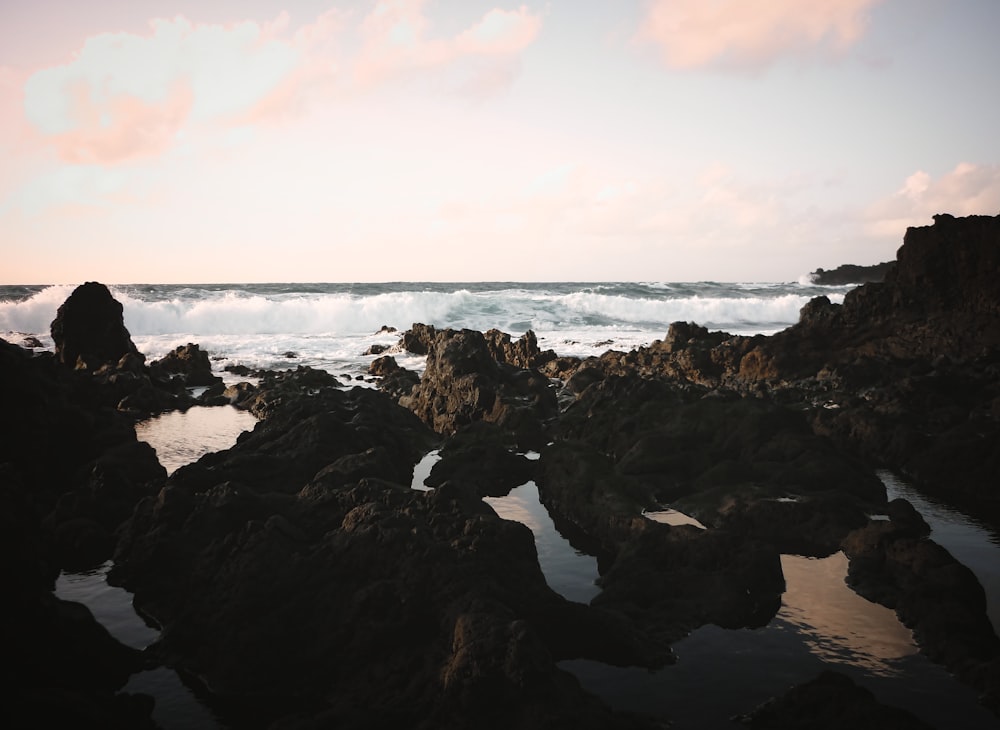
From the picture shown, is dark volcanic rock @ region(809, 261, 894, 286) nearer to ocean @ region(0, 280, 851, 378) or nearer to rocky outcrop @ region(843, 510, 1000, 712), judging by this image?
ocean @ region(0, 280, 851, 378)

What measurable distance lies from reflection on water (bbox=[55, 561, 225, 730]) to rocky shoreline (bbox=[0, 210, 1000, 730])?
0.65ft

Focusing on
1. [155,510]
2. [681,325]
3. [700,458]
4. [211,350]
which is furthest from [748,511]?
[211,350]

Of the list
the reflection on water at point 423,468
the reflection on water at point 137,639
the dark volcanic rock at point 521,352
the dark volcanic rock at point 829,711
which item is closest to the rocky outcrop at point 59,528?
the reflection on water at point 137,639

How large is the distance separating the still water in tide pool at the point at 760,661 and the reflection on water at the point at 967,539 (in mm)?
48

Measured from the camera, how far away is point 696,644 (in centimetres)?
824

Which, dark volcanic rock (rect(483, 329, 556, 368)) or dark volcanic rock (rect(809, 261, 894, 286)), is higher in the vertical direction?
dark volcanic rock (rect(809, 261, 894, 286))

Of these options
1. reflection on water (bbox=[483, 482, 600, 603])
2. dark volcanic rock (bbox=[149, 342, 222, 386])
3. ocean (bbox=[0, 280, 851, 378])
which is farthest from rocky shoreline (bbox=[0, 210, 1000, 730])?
ocean (bbox=[0, 280, 851, 378])

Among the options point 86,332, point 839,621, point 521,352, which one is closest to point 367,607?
point 839,621

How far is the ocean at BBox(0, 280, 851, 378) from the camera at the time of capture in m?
47.8

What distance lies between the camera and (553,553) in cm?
1123

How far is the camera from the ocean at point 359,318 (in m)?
47.8

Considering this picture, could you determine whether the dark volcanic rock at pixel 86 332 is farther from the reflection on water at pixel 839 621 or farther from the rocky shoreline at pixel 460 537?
the reflection on water at pixel 839 621

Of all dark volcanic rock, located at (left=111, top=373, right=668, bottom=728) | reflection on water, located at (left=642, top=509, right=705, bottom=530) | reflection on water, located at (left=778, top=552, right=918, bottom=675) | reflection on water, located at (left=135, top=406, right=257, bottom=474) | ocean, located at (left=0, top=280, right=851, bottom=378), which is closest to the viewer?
dark volcanic rock, located at (left=111, top=373, right=668, bottom=728)

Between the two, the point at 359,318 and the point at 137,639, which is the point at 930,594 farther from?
the point at 359,318
